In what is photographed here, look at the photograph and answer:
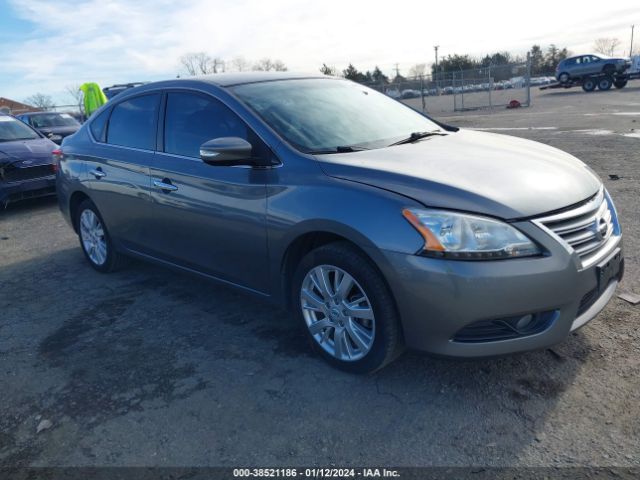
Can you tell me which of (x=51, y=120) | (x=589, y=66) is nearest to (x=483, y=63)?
(x=589, y=66)

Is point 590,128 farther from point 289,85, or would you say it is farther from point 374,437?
point 374,437

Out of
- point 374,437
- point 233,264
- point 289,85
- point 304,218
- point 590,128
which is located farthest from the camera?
point 590,128

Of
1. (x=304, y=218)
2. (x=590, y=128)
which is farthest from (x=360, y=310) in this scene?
(x=590, y=128)

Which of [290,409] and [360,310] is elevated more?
[360,310]

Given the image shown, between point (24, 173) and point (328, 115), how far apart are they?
6676 millimetres

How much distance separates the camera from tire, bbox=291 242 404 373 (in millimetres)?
2820

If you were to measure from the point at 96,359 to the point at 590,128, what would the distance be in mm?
12930

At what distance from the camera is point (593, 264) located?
107 inches

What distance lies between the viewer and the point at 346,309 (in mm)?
3018

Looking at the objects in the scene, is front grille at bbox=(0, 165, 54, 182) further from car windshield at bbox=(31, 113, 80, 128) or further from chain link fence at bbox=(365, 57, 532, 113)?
chain link fence at bbox=(365, 57, 532, 113)

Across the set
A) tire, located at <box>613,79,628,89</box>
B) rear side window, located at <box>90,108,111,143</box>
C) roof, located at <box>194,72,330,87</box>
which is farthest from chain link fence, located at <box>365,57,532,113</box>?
roof, located at <box>194,72,330,87</box>

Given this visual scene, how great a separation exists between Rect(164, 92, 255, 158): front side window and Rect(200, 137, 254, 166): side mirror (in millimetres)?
171

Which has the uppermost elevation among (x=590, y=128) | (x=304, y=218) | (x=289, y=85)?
(x=289, y=85)

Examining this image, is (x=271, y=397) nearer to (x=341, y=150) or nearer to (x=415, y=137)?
(x=341, y=150)
